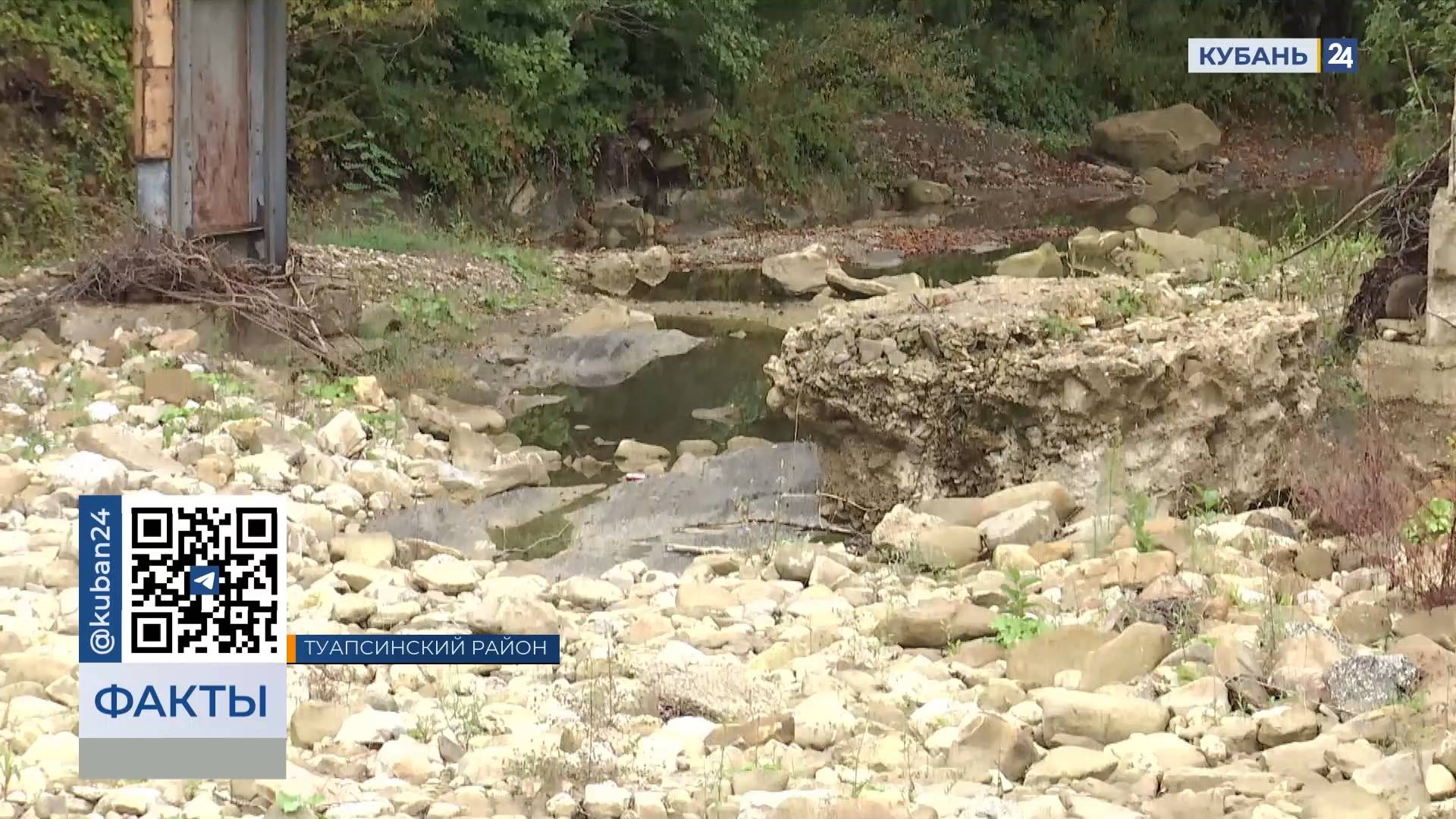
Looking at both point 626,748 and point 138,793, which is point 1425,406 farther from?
point 138,793

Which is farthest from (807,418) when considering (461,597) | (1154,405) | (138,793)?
(138,793)

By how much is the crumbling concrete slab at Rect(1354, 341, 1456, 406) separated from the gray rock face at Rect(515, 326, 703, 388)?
537 cm

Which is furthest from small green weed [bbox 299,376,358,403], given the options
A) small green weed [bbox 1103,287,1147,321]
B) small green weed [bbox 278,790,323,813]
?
small green weed [bbox 278,790,323,813]

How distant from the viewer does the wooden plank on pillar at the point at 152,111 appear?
32.4ft

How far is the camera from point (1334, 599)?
Answer: 5496 mm

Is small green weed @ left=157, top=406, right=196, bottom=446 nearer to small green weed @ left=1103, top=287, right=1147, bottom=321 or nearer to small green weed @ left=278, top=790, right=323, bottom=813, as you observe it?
small green weed @ left=1103, top=287, right=1147, bottom=321

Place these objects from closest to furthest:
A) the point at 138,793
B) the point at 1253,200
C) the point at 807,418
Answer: the point at 138,793 < the point at 807,418 < the point at 1253,200

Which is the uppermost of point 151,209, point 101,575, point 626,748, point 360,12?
point 360,12

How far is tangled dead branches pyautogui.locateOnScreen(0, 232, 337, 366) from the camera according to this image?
32.7 ft

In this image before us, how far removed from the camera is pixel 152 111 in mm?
9914

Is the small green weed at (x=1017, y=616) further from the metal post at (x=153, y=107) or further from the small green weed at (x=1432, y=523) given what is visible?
the metal post at (x=153, y=107)

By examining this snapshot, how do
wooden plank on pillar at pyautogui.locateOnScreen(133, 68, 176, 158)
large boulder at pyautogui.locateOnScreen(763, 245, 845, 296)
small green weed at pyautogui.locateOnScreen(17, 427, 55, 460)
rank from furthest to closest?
large boulder at pyautogui.locateOnScreen(763, 245, 845, 296) → wooden plank on pillar at pyautogui.locateOnScreen(133, 68, 176, 158) → small green weed at pyautogui.locateOnScreen(17, 427, 55, 460)

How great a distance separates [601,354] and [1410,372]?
19.6ft

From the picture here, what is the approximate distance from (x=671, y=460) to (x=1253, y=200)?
15276 millimetres
